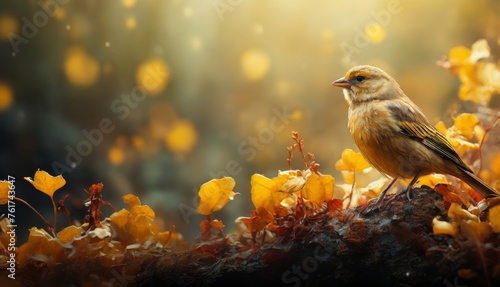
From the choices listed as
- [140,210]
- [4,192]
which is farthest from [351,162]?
[4,192]

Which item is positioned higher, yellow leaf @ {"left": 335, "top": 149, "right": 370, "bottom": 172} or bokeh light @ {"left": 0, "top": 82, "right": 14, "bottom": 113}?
bokeh light @ {"left": 0, "top": 82, "right": 14, "bottom": 113}

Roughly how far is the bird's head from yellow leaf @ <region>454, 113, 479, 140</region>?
0.15 metres

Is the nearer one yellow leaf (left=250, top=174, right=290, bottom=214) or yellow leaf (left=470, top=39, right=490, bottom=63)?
yellow leaf (left=250, top=174, right=290, bottom=214)

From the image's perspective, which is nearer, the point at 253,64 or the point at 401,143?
the point at 401,143

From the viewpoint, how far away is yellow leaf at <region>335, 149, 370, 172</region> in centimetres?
107

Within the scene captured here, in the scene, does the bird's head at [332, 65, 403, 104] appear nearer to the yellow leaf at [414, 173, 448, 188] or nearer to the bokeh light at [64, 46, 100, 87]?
the yellow leaf at [414, 173, 448, 188]

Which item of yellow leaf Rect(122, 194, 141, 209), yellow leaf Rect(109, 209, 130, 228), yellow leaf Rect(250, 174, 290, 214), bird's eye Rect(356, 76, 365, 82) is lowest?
yellow leaf Rect(250, 174, 290, 214)

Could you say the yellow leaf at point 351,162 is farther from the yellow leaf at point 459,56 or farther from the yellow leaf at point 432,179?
the yellow leaf at point 459,56

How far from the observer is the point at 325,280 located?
0.85 metres

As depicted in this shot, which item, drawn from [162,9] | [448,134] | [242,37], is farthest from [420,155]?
[162,9]

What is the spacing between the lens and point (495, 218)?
0.82 metres

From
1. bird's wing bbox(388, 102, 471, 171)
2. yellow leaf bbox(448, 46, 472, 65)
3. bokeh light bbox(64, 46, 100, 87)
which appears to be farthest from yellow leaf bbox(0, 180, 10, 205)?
yellow leaf bbox(448, 46, 472, 65)

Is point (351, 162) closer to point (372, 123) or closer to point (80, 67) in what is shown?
point (372, 123)

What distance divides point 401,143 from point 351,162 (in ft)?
0.36
